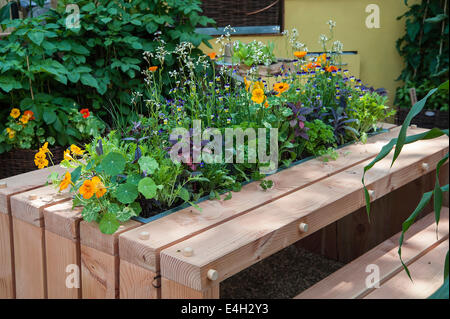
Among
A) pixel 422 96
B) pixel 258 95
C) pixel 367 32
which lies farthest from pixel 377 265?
pixel 367 32

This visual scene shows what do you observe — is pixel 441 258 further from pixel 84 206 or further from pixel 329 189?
pixel 84 206

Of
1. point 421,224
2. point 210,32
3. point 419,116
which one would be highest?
point 210,32

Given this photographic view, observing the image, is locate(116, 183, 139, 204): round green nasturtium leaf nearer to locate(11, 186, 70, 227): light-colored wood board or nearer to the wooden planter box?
the wooden planter box

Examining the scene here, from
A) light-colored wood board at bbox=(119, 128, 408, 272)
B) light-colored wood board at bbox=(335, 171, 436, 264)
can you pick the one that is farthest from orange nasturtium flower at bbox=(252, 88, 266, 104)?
light-colored wood board at bbox=(335, 171, 436, 264)

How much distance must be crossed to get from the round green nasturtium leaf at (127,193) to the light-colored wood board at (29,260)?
0.34 meters

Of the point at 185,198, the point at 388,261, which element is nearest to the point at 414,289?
the point at 388,261

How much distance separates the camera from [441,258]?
2.04 metres

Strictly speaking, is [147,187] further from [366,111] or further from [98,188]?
[366,111]

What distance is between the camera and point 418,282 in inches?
72.0

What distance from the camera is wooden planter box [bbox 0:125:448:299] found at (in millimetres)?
1398

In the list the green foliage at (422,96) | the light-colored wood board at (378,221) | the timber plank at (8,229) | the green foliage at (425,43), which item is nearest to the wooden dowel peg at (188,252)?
the timber plank at (8,229)

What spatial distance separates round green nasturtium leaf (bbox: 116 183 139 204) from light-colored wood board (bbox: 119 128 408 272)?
10 cm

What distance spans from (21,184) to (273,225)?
1.00 m
